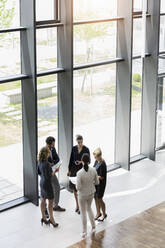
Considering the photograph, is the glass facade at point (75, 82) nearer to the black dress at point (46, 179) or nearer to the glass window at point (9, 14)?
the glass window at point (9, 14)

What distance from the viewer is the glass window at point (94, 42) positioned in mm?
10412

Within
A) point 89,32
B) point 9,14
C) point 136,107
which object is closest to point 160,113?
point 136,107

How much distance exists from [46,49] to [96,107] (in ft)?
6.75

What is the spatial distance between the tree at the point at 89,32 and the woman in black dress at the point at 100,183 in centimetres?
251

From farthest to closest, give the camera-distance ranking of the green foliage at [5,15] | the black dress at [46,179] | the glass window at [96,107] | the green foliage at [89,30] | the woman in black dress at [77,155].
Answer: the glass window at [96,107], the green foliage at [89,30], the woman in black dress at [77,155], the green foliage at [5,15], the black dress at [46,179]

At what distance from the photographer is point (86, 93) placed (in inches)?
429

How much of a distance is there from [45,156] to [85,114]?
2701 millimetres

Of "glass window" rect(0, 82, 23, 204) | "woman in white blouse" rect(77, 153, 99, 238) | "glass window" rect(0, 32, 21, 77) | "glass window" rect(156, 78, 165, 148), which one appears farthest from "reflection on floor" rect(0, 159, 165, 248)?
"glass window" rect(0, 32, 21, 77)

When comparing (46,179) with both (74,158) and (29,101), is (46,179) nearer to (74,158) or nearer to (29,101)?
(74,158)

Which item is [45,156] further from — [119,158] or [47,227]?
[119,158]

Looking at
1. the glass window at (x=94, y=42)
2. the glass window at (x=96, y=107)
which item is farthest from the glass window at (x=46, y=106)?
the glass window at (x=94, y=42)

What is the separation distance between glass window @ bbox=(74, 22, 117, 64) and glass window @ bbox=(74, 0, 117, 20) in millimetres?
180

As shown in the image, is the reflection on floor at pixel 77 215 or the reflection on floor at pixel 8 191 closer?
the reflection on floor at pixel 77 215

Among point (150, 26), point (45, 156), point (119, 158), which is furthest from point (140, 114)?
point (45, 156)
